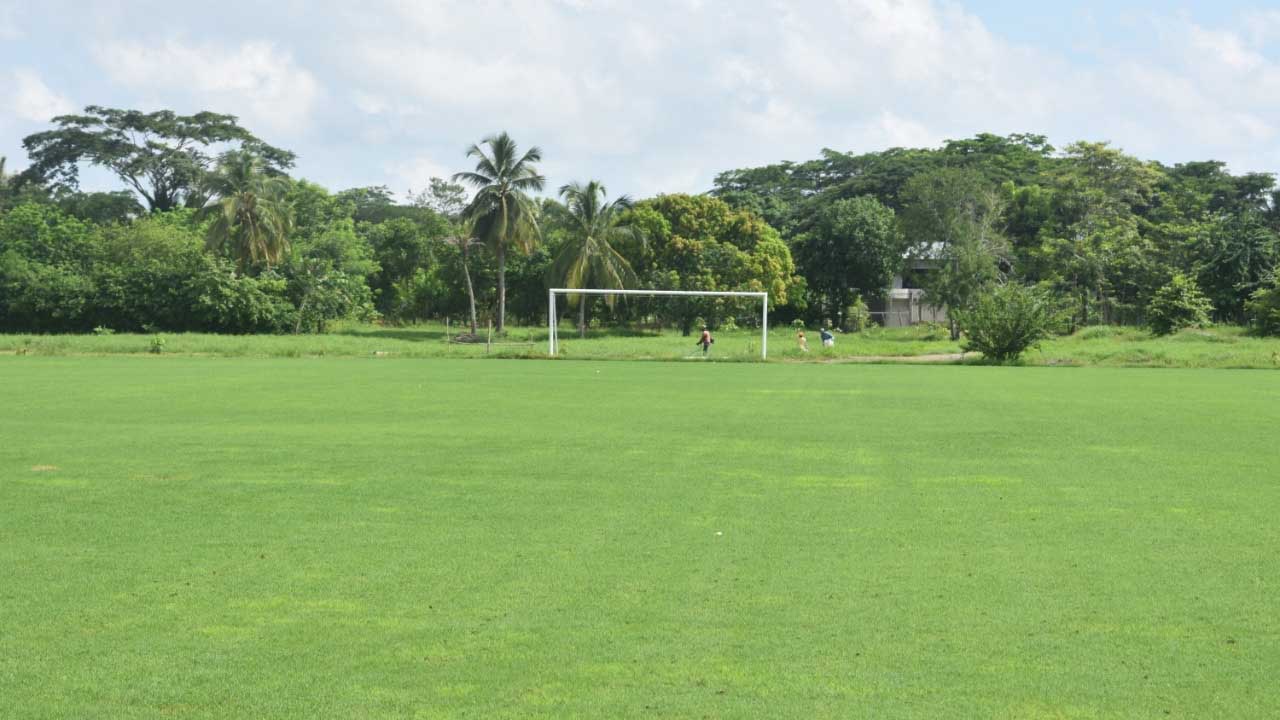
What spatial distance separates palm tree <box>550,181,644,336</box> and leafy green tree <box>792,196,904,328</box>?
11.6m

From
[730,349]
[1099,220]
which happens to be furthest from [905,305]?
[730,349]

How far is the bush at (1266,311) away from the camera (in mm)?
42525

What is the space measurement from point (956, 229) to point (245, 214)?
34.2 metres

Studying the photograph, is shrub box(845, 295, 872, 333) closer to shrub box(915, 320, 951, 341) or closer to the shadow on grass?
shrub box(915, 320, 951, 341)

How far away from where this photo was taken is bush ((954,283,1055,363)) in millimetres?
34812

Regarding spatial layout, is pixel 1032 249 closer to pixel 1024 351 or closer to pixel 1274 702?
pixel 1024 351

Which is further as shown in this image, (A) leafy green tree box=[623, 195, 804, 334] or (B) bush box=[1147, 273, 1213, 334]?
(A) leafy green tree box=[623, 195, 804, 334]

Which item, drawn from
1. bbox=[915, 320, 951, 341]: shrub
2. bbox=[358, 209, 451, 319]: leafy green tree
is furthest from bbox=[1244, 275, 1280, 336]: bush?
bbox=[358, 209, 451, 319]: leafy green tree

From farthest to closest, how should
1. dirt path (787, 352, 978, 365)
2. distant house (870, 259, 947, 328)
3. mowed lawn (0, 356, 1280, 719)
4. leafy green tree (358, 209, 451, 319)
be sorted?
distant house (870, 259, 947, 328)
leafy green tree (358, 209, 451, 319)
dirt path (787, 352, 978, 365)
mowed lawn (0, 356, 1280, 719)

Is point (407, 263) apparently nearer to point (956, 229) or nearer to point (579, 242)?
point (579, 242)

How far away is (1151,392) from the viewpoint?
70.8 feet

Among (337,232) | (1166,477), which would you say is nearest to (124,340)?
(337,232)

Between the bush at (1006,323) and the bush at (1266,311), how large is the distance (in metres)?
12.4

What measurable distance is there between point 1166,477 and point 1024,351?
87.4 ft
